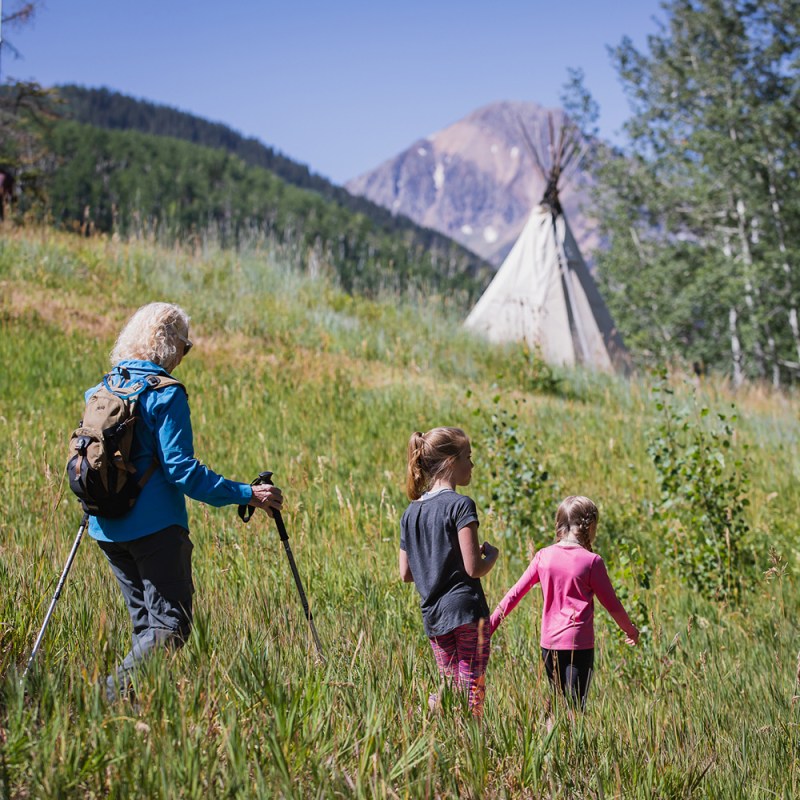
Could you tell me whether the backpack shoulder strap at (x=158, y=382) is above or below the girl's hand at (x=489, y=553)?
above

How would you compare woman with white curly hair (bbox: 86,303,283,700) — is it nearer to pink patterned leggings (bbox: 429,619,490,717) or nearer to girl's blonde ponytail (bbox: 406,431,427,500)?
girl's blonde ponytail (bbox: 406,431,427,500)

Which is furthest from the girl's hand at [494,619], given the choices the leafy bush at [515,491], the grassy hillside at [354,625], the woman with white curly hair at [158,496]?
the leafy bush at [515,491]

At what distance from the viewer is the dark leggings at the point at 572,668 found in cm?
318

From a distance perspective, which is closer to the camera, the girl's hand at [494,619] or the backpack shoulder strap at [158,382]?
the backpack shoulder strap at [158,382]

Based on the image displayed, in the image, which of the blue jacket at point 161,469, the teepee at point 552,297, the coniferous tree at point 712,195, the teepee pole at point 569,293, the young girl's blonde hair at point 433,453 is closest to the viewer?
the blue jacket at point 161,469

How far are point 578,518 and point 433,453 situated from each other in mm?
614

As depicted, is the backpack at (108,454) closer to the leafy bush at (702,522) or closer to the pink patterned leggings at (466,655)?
the pink patterned leggings at (466,655)

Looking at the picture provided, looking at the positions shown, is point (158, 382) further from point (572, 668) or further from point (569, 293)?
point (569, 293)

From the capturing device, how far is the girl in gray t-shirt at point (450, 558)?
9.98ft

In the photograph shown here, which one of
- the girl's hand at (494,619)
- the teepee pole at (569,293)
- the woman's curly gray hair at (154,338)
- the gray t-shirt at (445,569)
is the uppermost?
the teepee pole at (569,293)

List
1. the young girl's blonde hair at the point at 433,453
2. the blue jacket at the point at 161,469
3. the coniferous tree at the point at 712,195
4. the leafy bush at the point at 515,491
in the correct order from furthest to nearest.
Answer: the coniferous tree at the point at 712,195 → the leafy bush at the point at 515,491 → the young girl's blonde hair at the point at 433,453 → the blue jacket at the point at 161,469

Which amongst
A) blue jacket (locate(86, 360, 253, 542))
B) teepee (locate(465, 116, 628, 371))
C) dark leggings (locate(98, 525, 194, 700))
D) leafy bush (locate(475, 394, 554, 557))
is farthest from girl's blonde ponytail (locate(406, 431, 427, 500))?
teepee (locate(465, 116, 628, 371))

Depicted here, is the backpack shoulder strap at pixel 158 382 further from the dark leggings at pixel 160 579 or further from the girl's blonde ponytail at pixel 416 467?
the girl's blonde ponytail at pixel 416 467

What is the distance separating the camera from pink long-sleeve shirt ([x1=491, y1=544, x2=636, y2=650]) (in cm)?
317
